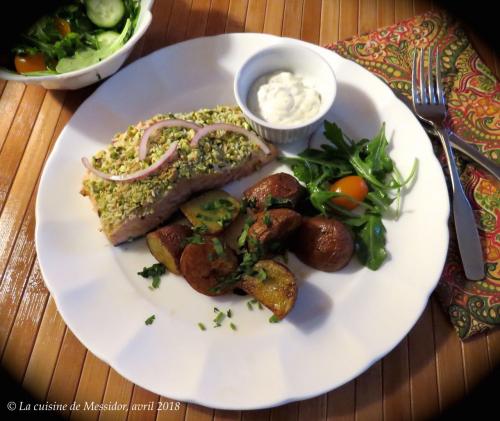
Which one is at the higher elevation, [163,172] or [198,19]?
[198,19]

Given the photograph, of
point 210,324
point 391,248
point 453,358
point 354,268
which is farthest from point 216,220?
point 453,358

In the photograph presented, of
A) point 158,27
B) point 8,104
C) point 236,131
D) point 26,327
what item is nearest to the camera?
point 26,327

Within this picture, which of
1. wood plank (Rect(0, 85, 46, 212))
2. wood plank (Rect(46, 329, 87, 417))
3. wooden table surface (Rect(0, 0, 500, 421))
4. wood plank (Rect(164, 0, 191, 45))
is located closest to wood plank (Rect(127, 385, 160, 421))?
wooden table surface (Rect(0, 0, 500, 421))

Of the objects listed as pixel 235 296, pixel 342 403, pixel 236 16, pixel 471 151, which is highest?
pixel 236 16

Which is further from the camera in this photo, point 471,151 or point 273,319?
point 471,151

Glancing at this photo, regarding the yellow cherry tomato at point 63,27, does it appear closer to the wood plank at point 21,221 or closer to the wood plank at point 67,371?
the wood plank at point 21,221

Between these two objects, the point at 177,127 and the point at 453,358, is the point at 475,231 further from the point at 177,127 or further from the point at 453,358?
the point at 177,127

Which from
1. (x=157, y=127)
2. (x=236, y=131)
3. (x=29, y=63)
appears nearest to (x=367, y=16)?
(x=236, y=131)

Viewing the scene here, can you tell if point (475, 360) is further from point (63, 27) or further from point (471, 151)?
point (63, 27)
